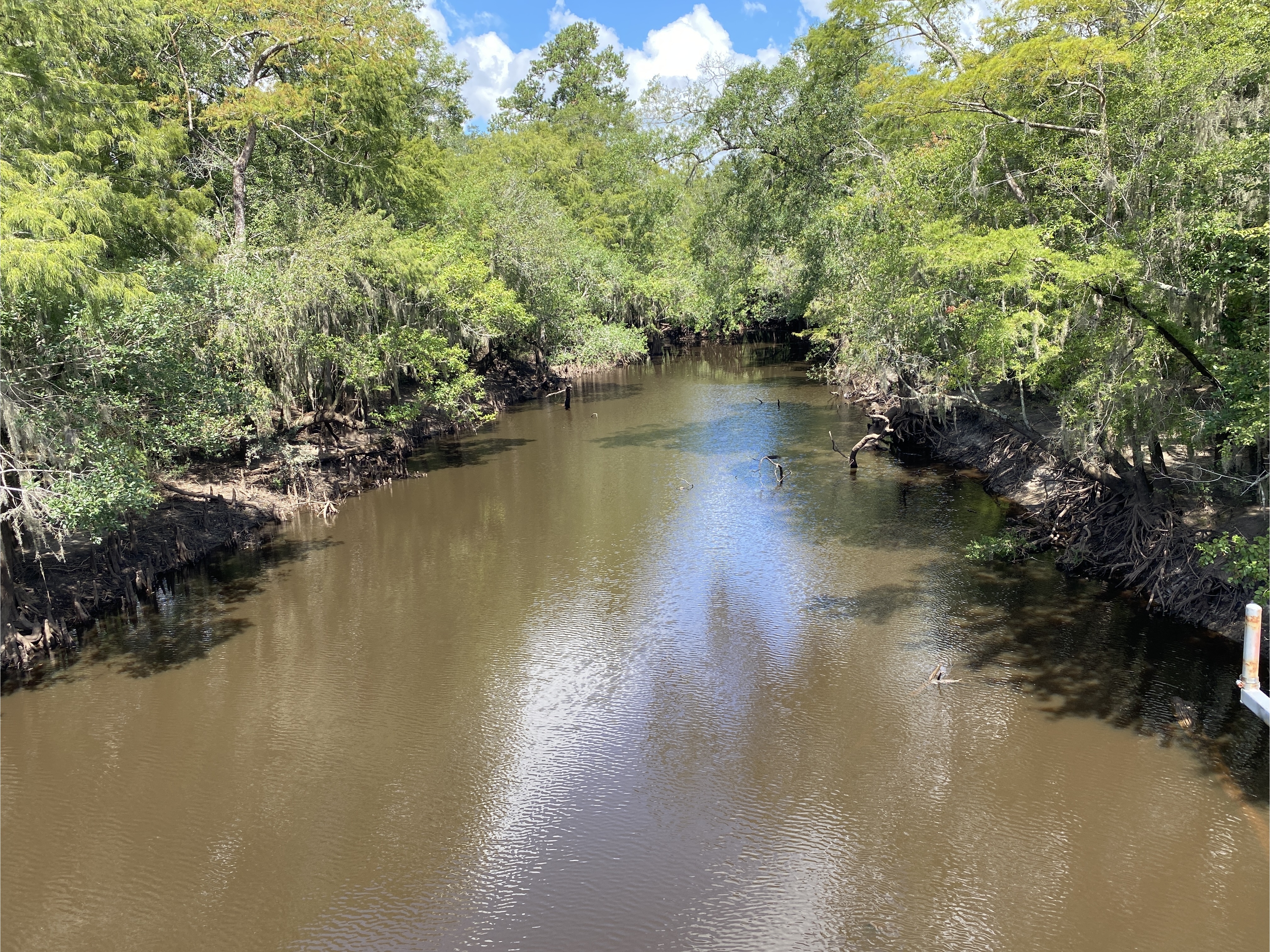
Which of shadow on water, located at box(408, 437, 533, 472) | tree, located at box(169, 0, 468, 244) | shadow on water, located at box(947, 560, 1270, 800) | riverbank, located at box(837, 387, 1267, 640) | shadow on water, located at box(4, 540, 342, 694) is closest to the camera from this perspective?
shadow on water, located at box(947, 560, 1270, 800)

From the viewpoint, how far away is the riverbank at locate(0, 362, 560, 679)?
1188 centimetres

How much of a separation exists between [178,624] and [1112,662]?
13.5 metres

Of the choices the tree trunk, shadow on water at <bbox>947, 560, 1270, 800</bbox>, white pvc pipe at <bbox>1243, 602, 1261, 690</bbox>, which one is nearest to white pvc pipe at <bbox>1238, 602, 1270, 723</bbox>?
white pvc pipe at <bbox>1243, 602, 1261, 690</bbox>

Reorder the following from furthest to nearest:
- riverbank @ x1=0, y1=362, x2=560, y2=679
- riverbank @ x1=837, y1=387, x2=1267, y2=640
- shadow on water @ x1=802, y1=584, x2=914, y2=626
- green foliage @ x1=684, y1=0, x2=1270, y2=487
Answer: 1. shadow on water @ x1=802, y1=584, x2=914, y2=626
2. riverbank @ x1=0, y1=362, x2=560, y2=679
3. riverbank @ x1=837, y1=387, x2=1267, y2=640
4. green foliage @ x1=684, y1=0, x2=1270, y2=487

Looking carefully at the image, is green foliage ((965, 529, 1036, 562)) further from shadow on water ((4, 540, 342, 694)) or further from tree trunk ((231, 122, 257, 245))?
tree trunk ((231, 122, 257, 245))

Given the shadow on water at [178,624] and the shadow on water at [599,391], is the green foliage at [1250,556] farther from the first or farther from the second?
the shadow on water at [599,391]

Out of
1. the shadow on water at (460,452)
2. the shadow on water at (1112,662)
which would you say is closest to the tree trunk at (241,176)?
the shadow on water at (460,452)

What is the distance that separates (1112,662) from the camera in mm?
10695

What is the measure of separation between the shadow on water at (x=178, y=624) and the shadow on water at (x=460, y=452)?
7206mm

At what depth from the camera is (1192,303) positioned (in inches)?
355

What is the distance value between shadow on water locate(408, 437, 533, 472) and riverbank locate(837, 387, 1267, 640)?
12205 mm

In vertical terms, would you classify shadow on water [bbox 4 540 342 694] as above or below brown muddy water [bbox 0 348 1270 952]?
above

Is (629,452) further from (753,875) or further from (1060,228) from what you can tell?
(753,875)

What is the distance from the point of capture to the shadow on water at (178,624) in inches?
463
